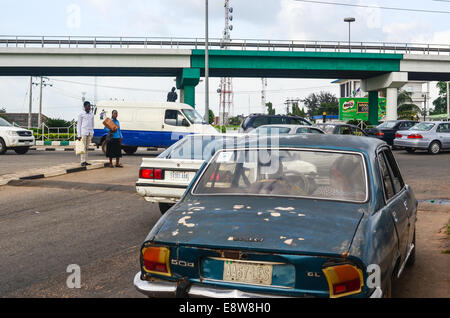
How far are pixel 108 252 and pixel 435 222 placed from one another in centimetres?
496

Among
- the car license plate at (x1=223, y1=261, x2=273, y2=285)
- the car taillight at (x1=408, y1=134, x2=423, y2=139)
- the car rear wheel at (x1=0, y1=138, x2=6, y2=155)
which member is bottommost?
the car license plate at (x1=223, y1=261, x2=273, y2=285)

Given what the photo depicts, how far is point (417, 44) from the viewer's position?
39.8 m

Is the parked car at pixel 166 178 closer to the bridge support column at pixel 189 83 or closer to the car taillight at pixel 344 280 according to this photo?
the car taillight at pixel 344 280

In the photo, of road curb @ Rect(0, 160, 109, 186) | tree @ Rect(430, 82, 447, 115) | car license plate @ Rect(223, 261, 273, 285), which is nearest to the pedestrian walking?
road curb @ Rect(0, 160, 109, 186)

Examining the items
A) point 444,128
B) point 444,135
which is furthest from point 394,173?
point 444,128

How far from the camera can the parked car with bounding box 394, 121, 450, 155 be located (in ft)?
72.9

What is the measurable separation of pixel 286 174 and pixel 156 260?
52.5 inches

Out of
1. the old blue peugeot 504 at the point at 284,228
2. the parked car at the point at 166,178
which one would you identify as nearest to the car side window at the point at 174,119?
the parked car at the point at 166,178

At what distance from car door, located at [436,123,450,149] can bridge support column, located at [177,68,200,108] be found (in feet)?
64.8

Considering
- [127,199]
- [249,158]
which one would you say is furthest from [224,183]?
[127,199]

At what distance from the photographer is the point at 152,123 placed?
71.6ft

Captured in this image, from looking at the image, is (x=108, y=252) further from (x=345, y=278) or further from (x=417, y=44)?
(x=417, y=44)

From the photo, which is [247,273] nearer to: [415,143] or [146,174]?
Result: [146,174]

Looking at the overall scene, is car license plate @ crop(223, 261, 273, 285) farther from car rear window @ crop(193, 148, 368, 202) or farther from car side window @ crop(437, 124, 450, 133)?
car side window @ crop(437, 124, 450, 133)
